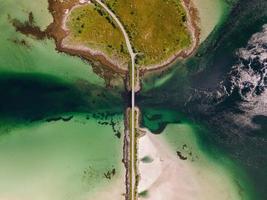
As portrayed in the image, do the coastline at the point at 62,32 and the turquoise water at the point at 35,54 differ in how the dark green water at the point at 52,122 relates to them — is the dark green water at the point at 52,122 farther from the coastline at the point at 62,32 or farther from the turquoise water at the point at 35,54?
the coastline at the point at 62,32

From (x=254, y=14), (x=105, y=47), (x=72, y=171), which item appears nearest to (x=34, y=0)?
(x=105, y=47)

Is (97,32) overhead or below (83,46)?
overhead

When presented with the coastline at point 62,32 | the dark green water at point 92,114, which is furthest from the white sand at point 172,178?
the coastline at point 62,32

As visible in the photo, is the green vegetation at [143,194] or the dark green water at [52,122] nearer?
the dark green water at [52,122]

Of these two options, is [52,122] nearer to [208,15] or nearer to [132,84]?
[132,84]

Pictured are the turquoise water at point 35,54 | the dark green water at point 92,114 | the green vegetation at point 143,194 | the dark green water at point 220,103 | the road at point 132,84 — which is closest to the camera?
the dark green water at point 92,114

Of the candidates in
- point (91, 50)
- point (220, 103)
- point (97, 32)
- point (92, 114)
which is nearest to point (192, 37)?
point (220, 103)

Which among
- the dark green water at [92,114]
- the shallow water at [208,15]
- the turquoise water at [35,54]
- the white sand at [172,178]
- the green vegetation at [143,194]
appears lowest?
the green vegetation at [143,194]
